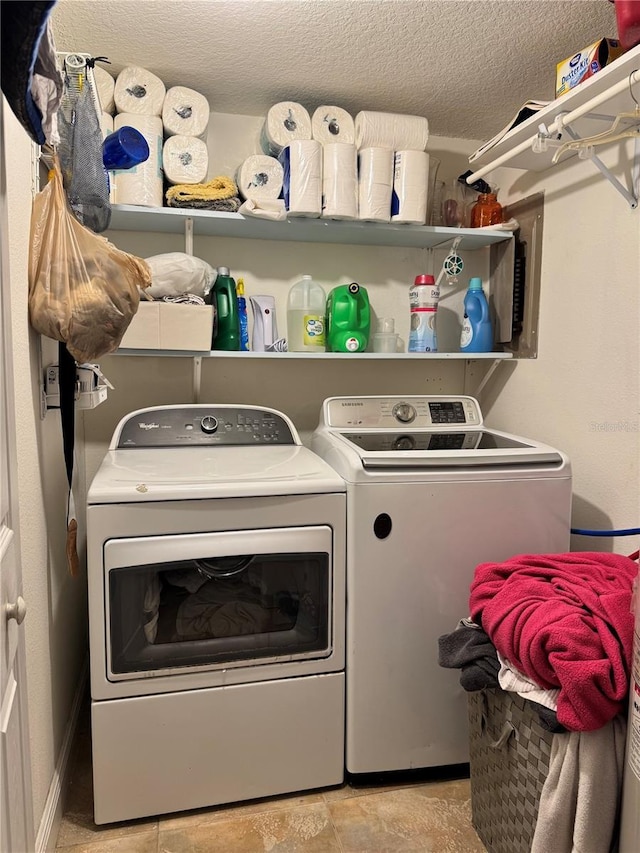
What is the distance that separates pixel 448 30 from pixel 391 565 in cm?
160

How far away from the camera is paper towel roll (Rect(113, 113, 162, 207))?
6.62 feet

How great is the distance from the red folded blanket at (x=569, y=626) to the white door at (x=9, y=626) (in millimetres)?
973

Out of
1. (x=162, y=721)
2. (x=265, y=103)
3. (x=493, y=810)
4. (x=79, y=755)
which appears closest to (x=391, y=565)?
(x=493, y=810)

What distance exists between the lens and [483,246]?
2627 millimetres

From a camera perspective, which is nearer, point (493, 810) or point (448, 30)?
point (493, 810)

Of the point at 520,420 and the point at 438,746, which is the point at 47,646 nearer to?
the point at 438,746

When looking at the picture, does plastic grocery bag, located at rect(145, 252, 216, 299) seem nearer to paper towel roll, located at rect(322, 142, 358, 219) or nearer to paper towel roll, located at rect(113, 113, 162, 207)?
paper towel roll, located at rect(113, 113, 162, 207)

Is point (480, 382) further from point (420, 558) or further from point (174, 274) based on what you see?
point (174, 274)

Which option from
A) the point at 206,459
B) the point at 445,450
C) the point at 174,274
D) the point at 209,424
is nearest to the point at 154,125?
the point at 174,274

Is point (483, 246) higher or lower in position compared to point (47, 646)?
higher

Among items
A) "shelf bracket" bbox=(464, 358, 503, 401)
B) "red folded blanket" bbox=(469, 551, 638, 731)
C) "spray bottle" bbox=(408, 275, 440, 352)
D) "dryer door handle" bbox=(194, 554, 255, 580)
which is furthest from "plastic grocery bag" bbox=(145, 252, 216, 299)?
"red folded blanket" bbox=(469, 551, 638, 731)

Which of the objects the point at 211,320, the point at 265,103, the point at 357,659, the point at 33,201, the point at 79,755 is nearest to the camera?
the point at 33,201

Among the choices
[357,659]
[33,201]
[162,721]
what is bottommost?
[162,721]

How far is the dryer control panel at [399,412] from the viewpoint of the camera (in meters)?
2.26
